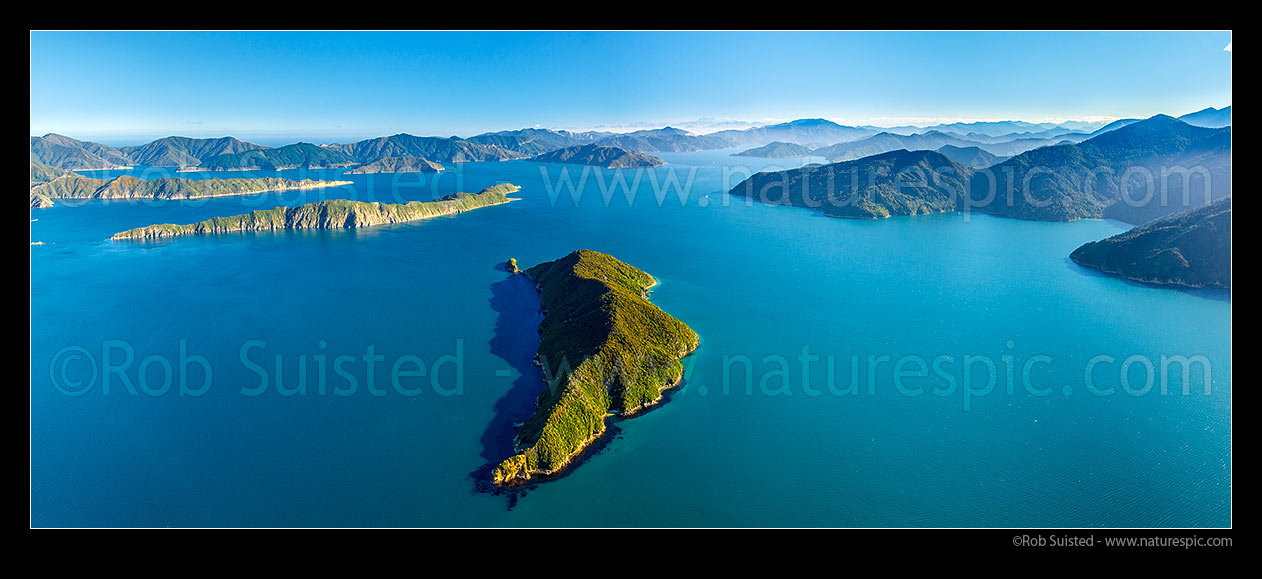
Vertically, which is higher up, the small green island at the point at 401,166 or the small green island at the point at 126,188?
the small green island at the point at 401,166

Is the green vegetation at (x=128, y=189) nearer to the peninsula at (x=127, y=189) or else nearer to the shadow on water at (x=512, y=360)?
the peninsula at (x=127, y=189)

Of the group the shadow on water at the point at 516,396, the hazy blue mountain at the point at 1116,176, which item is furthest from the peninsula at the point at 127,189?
the hazy blue mountain at the point at 1116,176

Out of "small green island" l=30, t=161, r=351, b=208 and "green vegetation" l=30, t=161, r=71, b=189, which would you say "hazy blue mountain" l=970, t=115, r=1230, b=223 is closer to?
"small green island" l=30, t=161, r=351, b=208

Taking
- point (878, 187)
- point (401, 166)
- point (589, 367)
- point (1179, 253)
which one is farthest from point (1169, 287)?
point (401, 166)

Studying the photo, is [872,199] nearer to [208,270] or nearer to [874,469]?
[874,469]

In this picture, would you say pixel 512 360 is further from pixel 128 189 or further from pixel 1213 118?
pixel 1213 118
